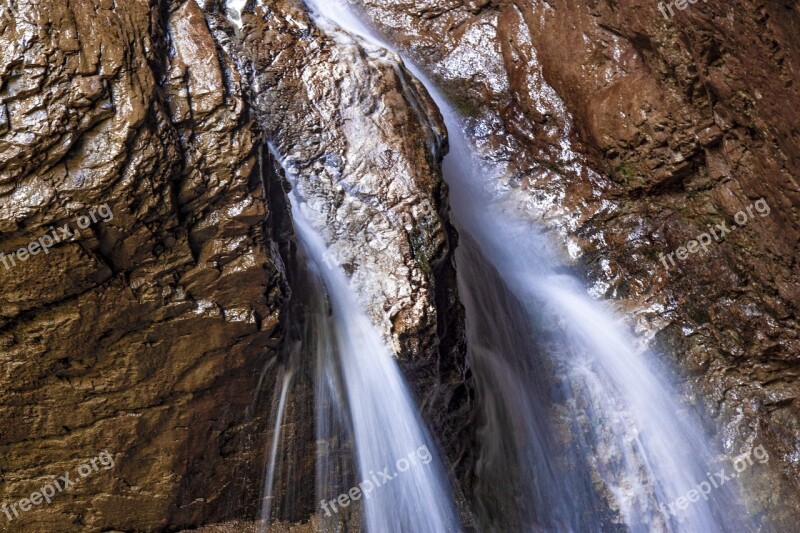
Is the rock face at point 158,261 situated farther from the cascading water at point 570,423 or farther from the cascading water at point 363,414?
the cascading water at point 570,423

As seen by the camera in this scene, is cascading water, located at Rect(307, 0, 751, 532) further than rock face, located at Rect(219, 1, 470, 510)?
Yes

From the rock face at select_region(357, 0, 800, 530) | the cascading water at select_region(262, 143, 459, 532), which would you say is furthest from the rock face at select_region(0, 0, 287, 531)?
the rock face at select_region(357, 0, 800, 530)

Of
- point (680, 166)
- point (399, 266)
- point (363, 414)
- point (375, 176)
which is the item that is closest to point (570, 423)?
point (363, 414)

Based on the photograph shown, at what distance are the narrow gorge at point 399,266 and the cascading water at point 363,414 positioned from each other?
0.6 inches

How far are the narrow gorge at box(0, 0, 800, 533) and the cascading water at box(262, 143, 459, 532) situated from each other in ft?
0.05

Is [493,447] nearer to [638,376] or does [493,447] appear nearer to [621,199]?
[638,376]

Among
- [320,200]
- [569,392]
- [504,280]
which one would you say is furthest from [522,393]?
[320,200]

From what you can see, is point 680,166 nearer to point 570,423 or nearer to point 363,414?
point 570,423

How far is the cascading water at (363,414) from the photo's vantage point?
361 cm

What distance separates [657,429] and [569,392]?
25.6 inches

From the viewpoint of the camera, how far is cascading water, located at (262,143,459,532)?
3605 mm

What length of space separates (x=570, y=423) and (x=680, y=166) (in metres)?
2.15

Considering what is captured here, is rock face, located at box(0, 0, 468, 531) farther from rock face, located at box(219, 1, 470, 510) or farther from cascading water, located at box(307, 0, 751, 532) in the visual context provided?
cascading water, located at box(307, 0, 751, 532)

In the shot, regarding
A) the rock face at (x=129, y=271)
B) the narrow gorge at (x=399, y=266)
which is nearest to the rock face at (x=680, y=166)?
the narrow gorge at (x=399, y=266)
